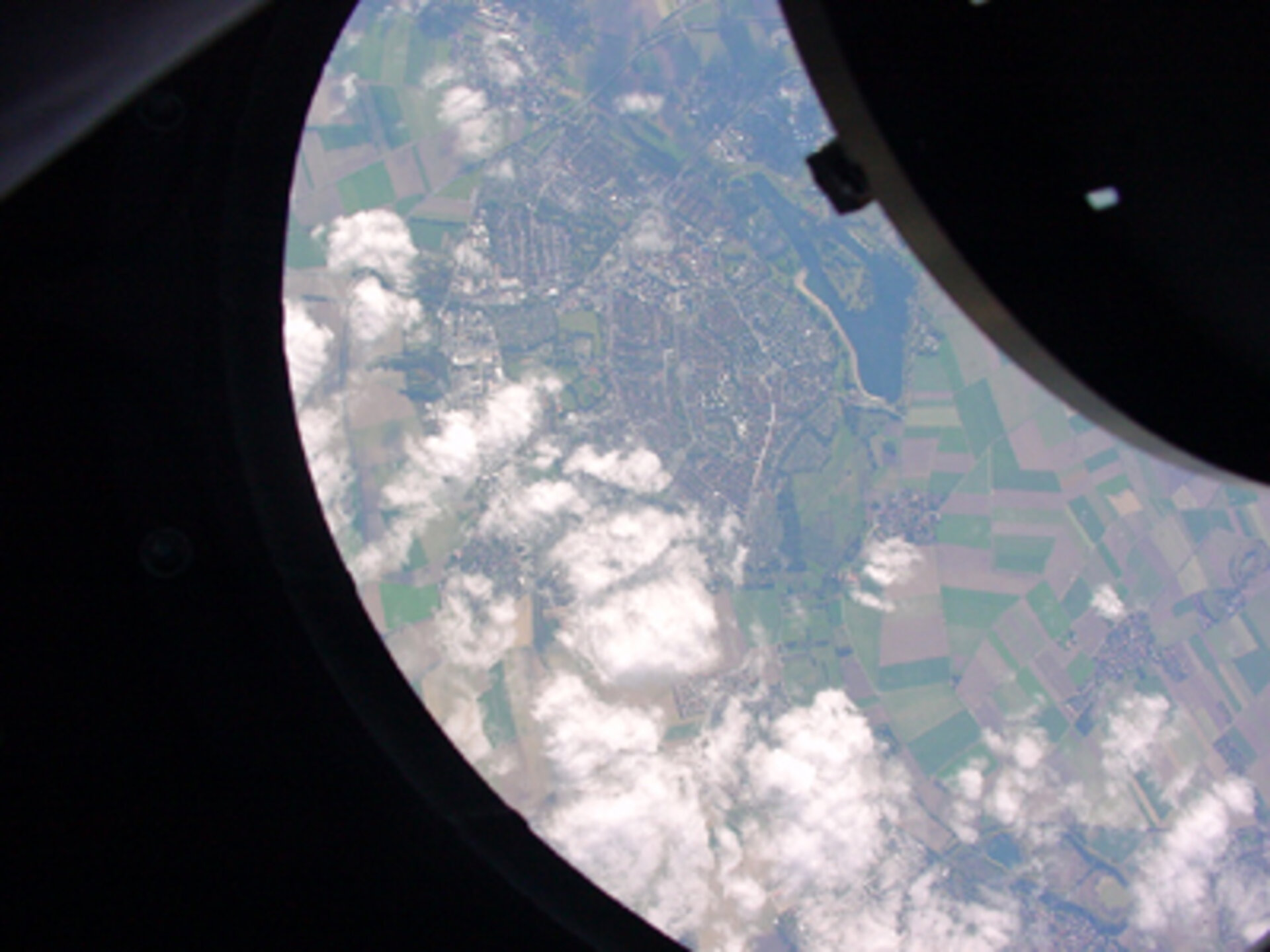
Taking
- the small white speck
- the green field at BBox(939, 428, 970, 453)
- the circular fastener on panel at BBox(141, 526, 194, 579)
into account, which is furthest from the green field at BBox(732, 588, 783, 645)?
the small white speck

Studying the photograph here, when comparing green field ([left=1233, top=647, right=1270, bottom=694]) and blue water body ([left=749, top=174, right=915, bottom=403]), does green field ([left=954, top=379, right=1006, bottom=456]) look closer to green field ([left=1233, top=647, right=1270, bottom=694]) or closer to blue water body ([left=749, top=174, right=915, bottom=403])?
blue water body ([left=749, top=174, right=915, bottom=403])

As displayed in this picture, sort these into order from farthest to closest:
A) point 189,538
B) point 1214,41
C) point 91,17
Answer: point 189,538 → point 1214,41 → point 91,17

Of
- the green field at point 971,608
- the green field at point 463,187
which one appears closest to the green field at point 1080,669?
the green field at point 971,608

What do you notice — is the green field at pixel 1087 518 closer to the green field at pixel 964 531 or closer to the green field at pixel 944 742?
the green field at pixel 964 531

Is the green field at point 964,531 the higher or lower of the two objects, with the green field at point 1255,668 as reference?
higher

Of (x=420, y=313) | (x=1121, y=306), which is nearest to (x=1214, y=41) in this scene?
(x=1121, y=306)

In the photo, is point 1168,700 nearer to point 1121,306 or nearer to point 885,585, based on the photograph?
point 885,585
